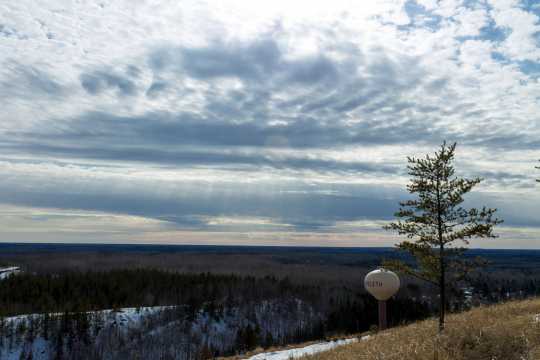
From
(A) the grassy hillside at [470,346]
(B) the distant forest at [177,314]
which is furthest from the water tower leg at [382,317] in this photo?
(A) the grassy hillside at [470,346]

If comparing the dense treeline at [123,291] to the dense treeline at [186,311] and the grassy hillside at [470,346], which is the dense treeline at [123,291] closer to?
the dense treeline at [186,311]

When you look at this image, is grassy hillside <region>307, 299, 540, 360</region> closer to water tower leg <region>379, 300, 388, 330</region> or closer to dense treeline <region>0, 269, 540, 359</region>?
water tower leg <region>379, 300, 388, 330</region>

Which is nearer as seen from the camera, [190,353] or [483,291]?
[190,353]

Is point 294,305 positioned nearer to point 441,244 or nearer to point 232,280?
point 232,280

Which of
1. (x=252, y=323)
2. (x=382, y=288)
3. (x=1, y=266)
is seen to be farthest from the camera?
(x=1, y=266)

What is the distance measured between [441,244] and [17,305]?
37.1m

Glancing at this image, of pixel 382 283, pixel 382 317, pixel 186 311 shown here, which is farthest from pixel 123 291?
pixel 382 283

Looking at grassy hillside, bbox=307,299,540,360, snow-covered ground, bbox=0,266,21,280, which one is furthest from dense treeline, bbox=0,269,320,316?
grassy hillside, bbox=307,299,540,360

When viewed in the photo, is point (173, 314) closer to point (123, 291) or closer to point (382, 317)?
point (123, 291)

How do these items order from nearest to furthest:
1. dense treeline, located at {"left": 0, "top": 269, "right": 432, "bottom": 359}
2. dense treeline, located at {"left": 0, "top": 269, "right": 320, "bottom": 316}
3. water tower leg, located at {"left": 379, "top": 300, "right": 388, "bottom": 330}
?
water tower leg, located at {"left": 379, "top": 300, "right": 388, "bottom": 330} < dense treeline, located at {"left": 0, "top": 269, "right": 432, "bottom": 359} < dense treeline, located at {"left": 0, "top": 269, "right": 320, "bottom": 316}

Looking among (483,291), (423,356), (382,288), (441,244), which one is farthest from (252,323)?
(483,291)

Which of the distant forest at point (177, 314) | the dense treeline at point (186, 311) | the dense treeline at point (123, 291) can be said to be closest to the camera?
the distant forest at point (177, 314)

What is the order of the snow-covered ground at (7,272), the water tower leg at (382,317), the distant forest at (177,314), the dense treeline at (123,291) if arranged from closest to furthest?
the water tower leg at (382,317), the distant forest at (177,314), the dense treeline at (123,291), the snow-covered ground at (7,272)

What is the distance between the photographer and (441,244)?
56.9 ft
